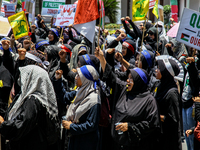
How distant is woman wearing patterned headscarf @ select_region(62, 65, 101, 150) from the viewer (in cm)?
321

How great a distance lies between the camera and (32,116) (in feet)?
9.31

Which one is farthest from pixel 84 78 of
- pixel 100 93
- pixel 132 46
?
pixel 132 46

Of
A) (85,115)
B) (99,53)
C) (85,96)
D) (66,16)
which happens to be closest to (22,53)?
(99,53)

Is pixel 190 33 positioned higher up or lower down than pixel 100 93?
higher up

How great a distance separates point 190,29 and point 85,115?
7.47 ft

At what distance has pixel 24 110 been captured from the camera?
287 centimetres

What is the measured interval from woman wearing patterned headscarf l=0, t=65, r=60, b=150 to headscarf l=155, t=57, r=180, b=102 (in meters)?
1.50

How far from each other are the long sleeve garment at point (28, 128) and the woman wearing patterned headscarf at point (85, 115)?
392 millimetres

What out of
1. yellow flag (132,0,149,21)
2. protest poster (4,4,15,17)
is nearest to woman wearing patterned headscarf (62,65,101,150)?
yellow flag (132,0,149,21)

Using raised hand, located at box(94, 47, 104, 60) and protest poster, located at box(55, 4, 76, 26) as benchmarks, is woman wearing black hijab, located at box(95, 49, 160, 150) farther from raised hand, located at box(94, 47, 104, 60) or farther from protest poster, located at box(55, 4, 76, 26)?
protest poster, located at box(55, 4, 76, 26)

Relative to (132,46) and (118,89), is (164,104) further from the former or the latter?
(132,46)

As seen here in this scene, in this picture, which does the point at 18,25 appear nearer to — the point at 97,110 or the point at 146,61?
the point at 146,61

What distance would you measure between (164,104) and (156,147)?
0.60m

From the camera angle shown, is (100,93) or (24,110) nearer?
(24,110)
